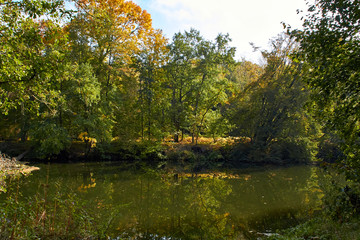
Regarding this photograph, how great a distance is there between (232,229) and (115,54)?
20689 mm

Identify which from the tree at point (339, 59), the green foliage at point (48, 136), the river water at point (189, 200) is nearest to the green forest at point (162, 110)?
the green foliage at point (48, 136)

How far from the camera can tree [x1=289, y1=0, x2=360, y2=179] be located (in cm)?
511

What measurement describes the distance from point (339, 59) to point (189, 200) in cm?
788

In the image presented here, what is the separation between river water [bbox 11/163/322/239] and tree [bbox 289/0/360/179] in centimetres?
361

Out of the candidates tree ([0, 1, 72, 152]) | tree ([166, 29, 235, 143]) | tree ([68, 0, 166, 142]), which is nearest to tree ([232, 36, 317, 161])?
tree ([166, 29, 235, 143])

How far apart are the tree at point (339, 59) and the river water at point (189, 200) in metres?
3.61

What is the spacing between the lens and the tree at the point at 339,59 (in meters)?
5.11

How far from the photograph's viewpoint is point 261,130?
77.8 ft

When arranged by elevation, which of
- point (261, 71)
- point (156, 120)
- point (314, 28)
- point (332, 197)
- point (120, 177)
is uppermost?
point (261, 71)

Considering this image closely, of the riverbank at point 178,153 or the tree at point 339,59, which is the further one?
the riverbank at point 178,153

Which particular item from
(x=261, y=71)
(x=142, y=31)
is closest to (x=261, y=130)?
(x=261, y=71)

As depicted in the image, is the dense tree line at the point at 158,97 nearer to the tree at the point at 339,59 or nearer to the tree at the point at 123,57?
the tree at the point at 123,57

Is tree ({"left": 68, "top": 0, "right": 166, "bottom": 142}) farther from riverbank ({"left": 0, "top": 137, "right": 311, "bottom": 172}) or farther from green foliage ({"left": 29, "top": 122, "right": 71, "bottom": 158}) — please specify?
green foliage ({"left": 29, "top": 122, "right": 71, "bottom": 158})

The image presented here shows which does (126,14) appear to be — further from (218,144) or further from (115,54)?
(218,144)
